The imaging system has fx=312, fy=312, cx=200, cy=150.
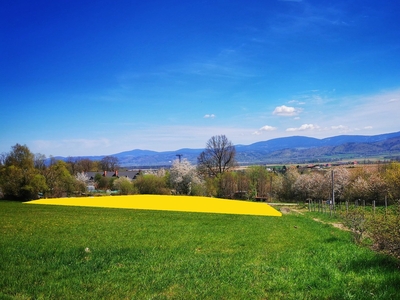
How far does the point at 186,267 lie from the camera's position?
35.4ft

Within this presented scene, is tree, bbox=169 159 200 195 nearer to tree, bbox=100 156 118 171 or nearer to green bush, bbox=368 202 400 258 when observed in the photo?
green bush, bbox=368 202 400 258

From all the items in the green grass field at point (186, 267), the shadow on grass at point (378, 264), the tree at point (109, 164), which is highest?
the tree at point (109, 164)

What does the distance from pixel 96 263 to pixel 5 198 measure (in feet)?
162

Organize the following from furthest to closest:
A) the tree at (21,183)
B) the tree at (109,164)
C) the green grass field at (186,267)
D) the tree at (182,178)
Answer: the tree at (109,164) → the tree at (182,178) → the tree at (21,183) → the green grass field at (186,267)

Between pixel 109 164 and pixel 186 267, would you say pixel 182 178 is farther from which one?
pixel 109 164

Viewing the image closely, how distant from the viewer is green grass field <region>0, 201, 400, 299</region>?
27.5 ft

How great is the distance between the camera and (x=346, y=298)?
8.05 metres

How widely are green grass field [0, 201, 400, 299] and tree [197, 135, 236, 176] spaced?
210 feet

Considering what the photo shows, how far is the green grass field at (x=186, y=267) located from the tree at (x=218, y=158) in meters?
64.1

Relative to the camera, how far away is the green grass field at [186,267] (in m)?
8.38
